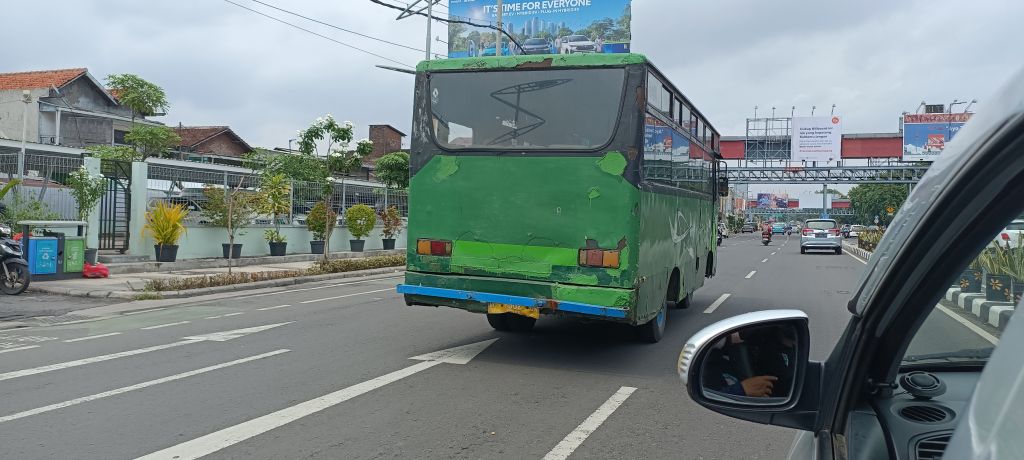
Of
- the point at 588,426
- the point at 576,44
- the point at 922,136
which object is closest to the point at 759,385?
the point at 588,426

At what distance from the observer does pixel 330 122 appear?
19.6m

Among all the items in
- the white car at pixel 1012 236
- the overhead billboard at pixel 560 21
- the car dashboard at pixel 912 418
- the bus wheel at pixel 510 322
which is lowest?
the bus wheel at pixel 510 322

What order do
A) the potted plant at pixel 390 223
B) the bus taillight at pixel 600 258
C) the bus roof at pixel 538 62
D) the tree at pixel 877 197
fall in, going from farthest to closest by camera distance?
the tree at pixel 877 197 → the potted plant at pixel 390 223 → the bus roof at pixel 538 62 → the bus taillight at pixel 600 258

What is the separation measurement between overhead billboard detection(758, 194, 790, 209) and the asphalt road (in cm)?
13639

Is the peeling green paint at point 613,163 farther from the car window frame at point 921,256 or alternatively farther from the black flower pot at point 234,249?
Answer: the black flower pot at point 234,249

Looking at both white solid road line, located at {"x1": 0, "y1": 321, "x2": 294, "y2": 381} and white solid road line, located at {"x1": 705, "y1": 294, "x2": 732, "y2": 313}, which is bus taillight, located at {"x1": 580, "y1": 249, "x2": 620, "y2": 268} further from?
white solid road line, located at {"x1": 705, "y1": 294, "x2": 732, "y2": 313}

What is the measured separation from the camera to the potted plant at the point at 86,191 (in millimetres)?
15774

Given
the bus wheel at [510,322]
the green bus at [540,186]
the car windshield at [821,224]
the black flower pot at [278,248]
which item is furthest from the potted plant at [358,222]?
the car windshield at [821,224]

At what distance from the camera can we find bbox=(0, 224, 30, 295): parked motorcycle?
12.6 meters

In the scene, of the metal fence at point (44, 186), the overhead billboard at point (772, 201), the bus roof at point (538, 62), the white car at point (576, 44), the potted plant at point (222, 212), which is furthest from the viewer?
the overhead billboard at point (772, 201)

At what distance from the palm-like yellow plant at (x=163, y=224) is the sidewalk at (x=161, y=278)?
2.06 feet

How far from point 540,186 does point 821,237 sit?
28.0 meters

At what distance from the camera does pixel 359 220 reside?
24.1m

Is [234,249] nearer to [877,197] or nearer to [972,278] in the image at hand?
[972,278]
